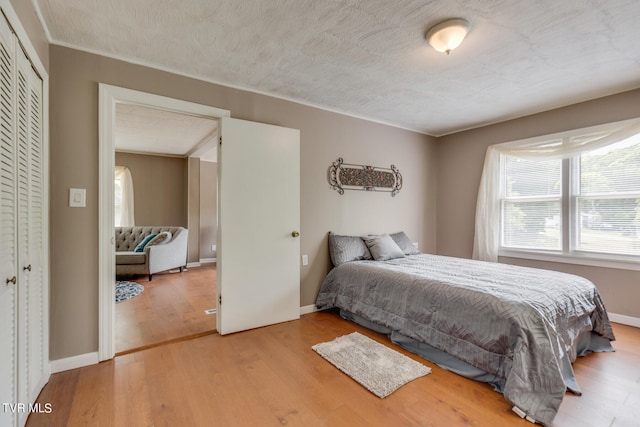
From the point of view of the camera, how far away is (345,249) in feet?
11.0

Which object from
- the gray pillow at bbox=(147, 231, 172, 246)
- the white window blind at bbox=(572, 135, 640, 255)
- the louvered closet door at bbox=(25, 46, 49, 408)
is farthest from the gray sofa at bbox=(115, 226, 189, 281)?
the white window blind at bbox=(572, 135, 640, 255)

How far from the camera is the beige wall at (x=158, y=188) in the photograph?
616cm

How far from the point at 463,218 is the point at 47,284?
4549 millimetres

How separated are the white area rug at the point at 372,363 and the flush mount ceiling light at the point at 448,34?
7.35 feet

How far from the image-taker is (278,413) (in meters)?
1.64

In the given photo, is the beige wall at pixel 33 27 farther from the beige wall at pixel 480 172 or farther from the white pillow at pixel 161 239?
the beige wall at pixel 480 172

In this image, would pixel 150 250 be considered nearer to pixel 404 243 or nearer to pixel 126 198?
pixel 126 198

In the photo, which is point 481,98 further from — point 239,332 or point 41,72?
point 41,72

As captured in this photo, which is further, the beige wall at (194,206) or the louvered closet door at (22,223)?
the beige wall at (194,206)

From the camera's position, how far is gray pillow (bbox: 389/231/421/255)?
378cm

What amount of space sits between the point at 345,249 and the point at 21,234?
2.61 m

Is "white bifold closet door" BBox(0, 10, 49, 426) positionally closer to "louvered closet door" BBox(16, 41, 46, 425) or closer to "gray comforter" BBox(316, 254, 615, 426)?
"louvered closet door" BBox(16, 41, 46, 425)

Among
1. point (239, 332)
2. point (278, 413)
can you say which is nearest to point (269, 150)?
point (239, 332)

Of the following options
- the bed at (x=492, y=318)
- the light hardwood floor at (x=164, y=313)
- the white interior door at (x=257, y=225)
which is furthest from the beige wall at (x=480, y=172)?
the light hardwood floor at (x=164, y=313)
